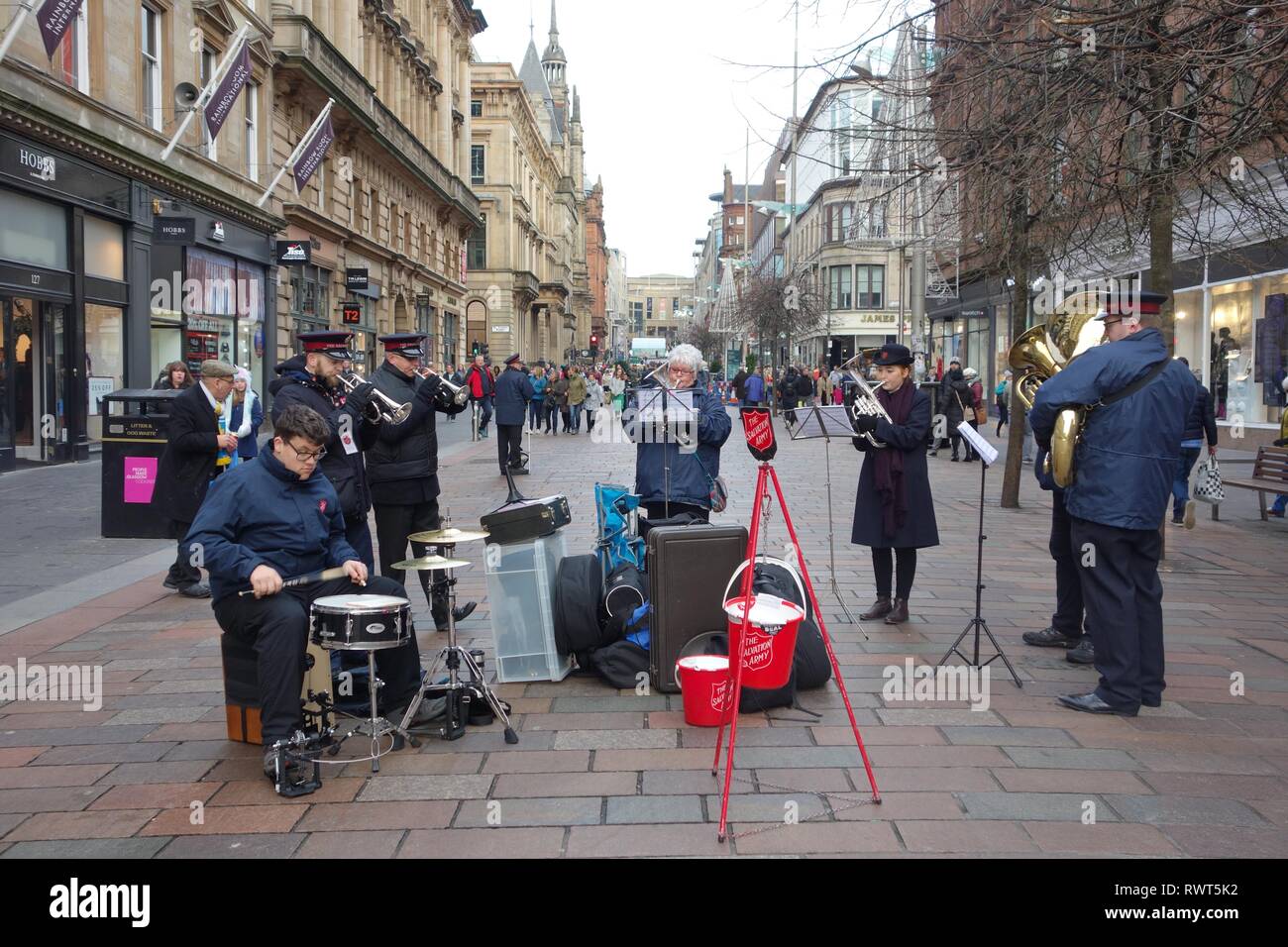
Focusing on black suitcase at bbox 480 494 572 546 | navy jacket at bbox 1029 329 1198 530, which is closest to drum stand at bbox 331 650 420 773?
black suitcase at bbox 480 494 572 546

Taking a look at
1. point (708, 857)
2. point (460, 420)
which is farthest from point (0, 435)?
point (460, 420)

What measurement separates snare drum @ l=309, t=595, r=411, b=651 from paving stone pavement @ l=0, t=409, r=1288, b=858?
0.60 metres

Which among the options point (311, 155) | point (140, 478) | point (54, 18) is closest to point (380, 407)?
point (140, 478)

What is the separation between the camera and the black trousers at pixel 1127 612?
5.42m

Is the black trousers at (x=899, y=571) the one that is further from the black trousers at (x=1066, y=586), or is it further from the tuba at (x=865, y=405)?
the black trousers at (x=1066, y=586)

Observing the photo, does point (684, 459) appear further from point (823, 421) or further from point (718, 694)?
point (718, 694)

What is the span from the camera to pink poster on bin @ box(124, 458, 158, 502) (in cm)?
1015

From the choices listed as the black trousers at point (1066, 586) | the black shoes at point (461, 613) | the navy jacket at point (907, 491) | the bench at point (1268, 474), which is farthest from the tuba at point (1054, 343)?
the bench at point (1268, 474)

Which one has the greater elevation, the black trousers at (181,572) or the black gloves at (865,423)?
the black gloves at (865,423)

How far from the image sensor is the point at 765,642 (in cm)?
434

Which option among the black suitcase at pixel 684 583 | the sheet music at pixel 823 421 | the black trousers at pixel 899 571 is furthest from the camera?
the black trousers at pixel 899 571

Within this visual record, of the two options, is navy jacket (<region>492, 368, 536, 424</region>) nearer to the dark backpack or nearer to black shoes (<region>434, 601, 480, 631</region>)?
black shoes (<region>434, 601, 480, 631</region>)

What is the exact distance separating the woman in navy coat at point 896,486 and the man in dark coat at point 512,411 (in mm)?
9551

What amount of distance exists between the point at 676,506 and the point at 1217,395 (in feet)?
67.0
